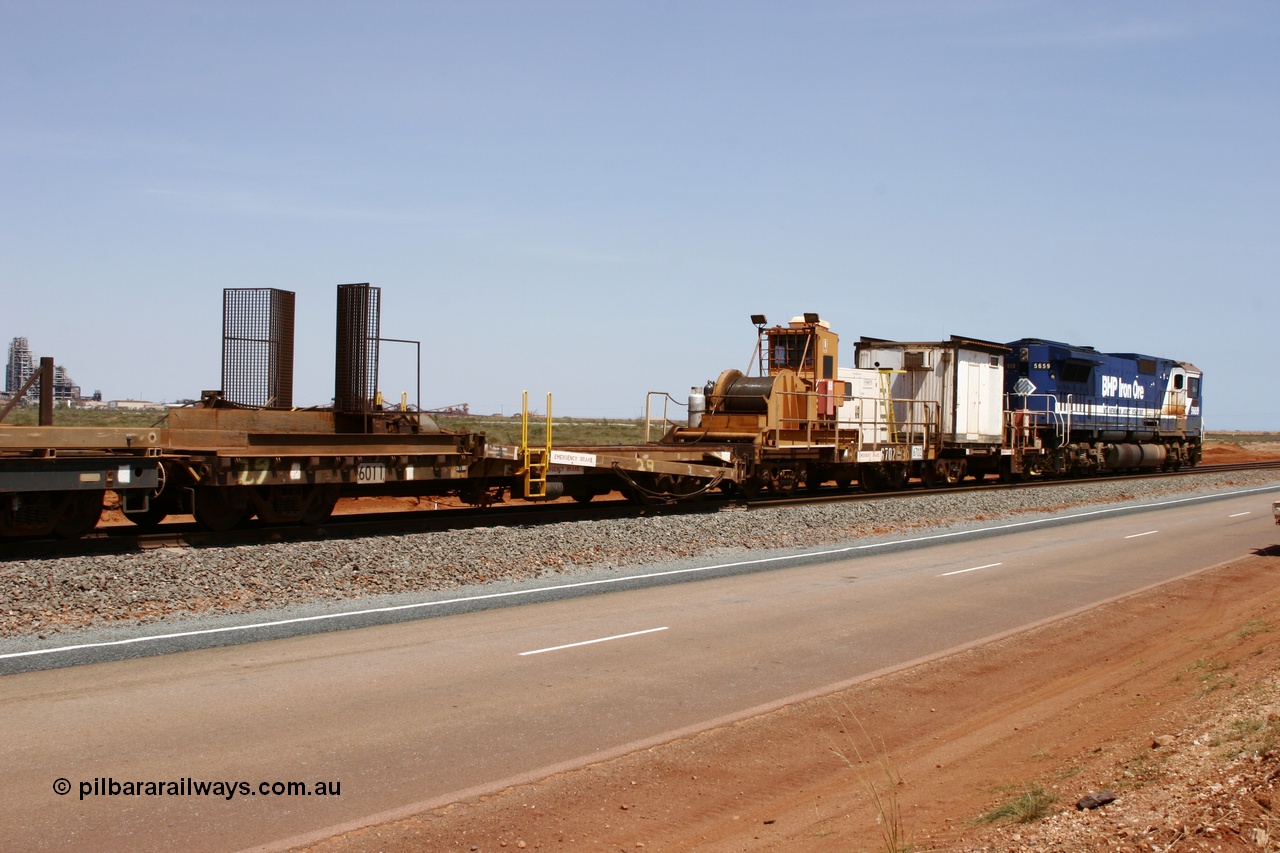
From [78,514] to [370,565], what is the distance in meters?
3.72

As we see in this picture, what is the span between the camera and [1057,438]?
3231cm

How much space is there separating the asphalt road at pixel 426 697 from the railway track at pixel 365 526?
4.42m

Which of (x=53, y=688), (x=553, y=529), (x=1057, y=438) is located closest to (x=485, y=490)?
(x=553, y=529)

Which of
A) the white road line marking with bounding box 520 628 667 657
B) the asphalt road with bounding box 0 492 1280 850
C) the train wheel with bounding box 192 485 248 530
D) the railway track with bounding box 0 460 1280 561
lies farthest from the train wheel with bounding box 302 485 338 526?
the white road line marking with bounding box 520 628 667 657

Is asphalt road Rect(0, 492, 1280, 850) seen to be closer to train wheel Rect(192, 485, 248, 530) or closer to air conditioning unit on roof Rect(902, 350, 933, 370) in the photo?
train wheel Rect(192, 485, 248, 530)

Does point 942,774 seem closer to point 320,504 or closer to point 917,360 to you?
point 320,504

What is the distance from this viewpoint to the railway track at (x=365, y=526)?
39.9 ft

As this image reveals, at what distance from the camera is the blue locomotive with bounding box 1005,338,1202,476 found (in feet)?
104

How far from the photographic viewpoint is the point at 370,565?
1209 cm

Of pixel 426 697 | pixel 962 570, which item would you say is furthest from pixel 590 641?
pixel 962 570

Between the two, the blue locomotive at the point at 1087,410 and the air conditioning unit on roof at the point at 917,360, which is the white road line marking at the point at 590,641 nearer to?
the air conditioning unit on roof at the point at 917,360

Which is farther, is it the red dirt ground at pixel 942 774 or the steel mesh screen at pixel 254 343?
the steel mesh screen at pixel 254 343

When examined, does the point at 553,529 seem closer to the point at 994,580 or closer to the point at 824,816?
the point at 994,580

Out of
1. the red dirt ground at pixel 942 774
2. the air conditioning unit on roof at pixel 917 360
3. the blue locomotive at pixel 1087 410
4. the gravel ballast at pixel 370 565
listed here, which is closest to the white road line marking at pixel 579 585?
the gravel ballast at pixel 370 565
